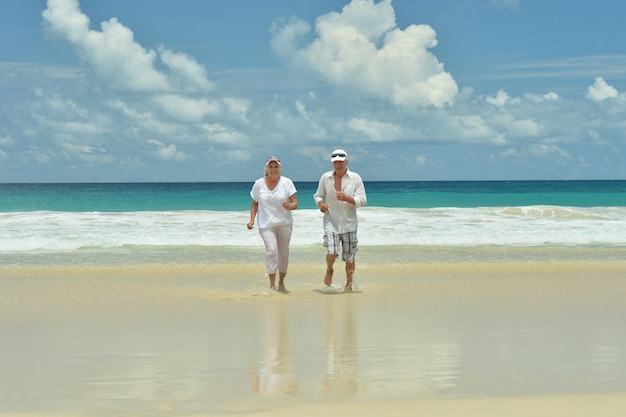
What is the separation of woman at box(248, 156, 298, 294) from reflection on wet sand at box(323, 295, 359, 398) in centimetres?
97

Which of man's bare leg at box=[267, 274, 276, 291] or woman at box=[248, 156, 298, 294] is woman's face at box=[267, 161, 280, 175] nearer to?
woman at box=[248, 156, 298, 294]

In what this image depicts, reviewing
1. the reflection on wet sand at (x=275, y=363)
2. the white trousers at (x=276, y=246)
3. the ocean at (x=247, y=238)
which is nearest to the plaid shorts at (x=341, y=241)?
the white trousers at (x=276, y=246)

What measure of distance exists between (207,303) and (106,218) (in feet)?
51.7

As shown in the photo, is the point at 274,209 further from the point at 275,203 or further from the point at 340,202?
the point at 340,202

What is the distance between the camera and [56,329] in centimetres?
721

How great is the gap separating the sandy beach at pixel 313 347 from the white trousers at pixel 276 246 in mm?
369

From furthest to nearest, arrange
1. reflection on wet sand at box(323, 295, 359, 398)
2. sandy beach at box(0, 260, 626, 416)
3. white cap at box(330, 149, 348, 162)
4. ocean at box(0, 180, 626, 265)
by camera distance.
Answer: ocean at box(0, 180, 626, 265) < white cap at box(330, 149, 348, 162) < reflection on wet sand at box(323, 295, 359, 398) < sandy beach at box(0, 260, 626, 416)

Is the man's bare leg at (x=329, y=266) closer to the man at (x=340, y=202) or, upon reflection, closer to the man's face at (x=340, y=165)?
the man at (x=340, y=202)

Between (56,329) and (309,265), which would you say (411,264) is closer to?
(309,265)

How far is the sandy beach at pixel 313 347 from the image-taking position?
4758 millimetres

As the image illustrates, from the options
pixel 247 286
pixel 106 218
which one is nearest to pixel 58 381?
pixel 247 286

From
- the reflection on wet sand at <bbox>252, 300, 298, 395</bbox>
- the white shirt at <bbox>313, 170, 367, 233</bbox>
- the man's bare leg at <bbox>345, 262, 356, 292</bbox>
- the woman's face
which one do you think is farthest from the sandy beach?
the woman's face

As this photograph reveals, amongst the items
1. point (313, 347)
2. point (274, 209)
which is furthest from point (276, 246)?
point (313, 347)

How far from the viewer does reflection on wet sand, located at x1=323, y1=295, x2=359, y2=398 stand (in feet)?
16.6
